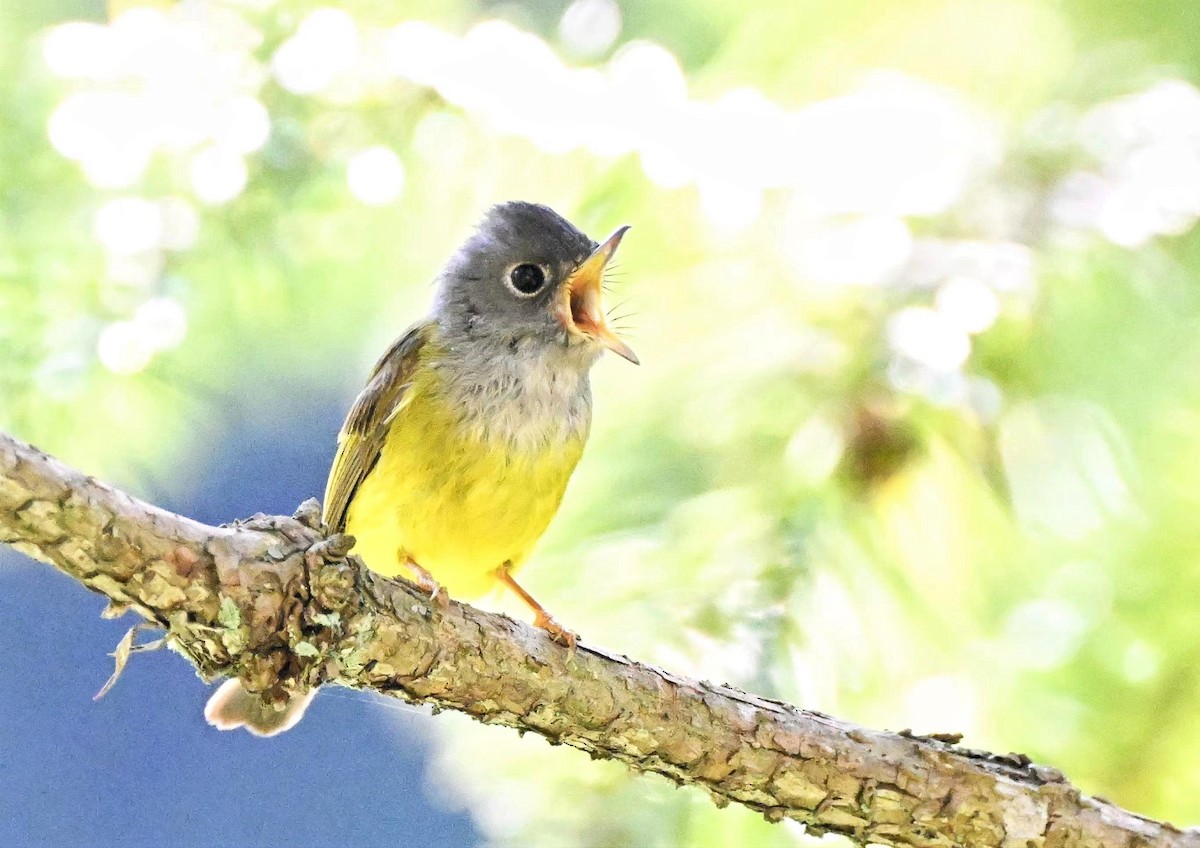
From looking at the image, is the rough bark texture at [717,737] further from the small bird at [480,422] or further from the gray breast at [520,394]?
the gray breast at [520,394]

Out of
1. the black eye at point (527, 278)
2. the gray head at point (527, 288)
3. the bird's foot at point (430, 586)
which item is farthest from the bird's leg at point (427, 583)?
the black eye at point (527, 278)

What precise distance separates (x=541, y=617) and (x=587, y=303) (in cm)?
50

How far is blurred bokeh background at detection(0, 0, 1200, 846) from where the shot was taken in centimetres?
128

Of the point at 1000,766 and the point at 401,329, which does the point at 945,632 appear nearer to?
the point at 1000,766

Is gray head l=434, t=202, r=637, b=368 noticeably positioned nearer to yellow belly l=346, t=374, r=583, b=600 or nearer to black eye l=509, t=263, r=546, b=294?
black eye l=509, t=263, r=546, b=294

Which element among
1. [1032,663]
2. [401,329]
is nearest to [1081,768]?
[1032,663]

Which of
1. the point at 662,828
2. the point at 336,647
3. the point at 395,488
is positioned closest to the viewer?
the point at 336,647

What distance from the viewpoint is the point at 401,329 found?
1.85 meters

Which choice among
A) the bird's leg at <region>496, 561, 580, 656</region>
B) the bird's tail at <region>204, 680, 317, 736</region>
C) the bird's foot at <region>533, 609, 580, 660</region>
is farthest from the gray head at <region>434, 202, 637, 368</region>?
the bird's tail at <region>204, 680, 317, 736</region>

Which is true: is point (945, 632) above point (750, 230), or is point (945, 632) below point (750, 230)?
below

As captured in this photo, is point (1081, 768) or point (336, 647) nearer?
point (336, 647)

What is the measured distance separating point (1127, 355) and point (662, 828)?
0.75m

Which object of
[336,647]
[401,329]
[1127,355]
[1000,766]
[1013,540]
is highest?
[401,329]

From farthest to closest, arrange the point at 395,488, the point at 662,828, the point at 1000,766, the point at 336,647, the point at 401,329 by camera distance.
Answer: the point at 401,329
the point at 395,488
the point at 662,828
the point at 1000,766
the point at 336,647
